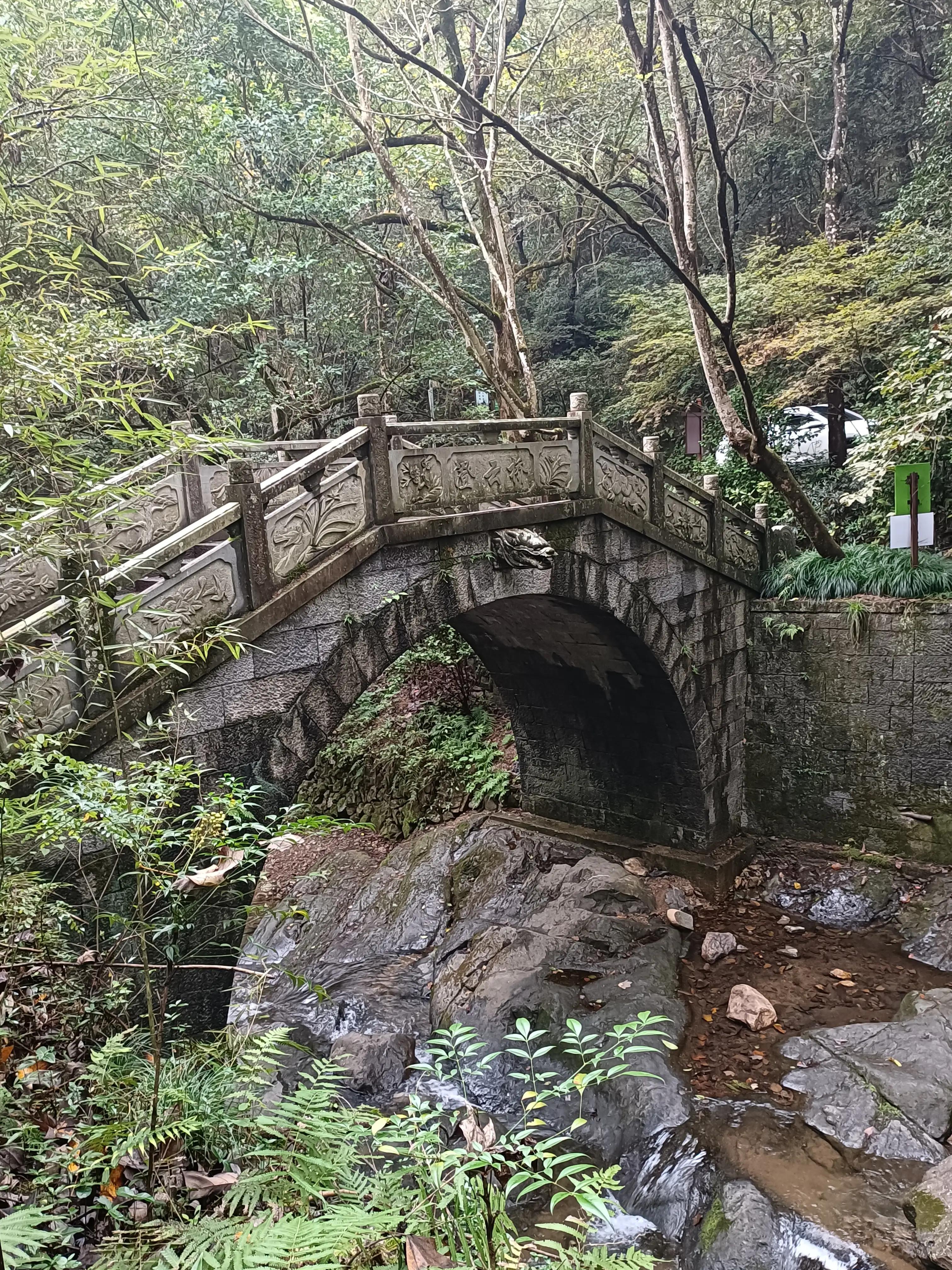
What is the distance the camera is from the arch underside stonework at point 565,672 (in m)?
5.20

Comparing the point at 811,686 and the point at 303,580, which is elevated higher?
the point at 303,580

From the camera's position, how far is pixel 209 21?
34.3 ft

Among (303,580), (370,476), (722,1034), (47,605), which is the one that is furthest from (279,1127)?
(722,1034)

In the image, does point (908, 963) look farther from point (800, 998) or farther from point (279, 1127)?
point (279, 1127)

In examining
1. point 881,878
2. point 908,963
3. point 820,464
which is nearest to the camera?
point 908,963

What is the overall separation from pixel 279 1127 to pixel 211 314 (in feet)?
32.9

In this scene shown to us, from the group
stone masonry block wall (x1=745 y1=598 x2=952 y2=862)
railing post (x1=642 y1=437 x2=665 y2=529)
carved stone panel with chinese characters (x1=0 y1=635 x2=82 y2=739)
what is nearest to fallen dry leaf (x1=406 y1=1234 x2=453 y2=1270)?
carved stone panel with chinese characters (x1=0 y1=635 x2=82 y2=739)

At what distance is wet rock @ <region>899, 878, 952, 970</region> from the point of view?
807 cm

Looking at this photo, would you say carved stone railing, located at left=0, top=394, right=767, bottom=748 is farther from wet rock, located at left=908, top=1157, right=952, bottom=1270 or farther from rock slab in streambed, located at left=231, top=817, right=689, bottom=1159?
wet rock, located at left=908, top=1157, right=952, bottom=1270

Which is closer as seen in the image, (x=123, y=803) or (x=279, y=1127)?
(x=123, y=803)

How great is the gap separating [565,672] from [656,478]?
287cm

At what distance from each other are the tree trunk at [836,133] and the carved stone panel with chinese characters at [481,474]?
816cm

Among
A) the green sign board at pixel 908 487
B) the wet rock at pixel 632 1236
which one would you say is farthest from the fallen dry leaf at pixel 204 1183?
the green sign board at pixel 908 487

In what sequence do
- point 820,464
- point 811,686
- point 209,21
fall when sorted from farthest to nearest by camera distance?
point 820,464 < point 209,21 < point 811,686
